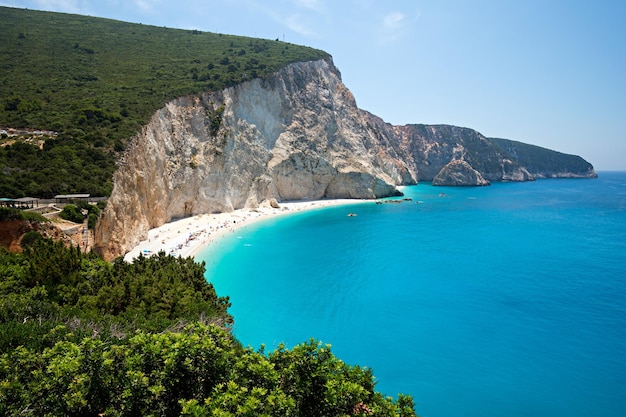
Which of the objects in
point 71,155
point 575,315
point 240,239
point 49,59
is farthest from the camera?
point 49,59

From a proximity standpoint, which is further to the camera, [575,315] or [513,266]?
[513,266]

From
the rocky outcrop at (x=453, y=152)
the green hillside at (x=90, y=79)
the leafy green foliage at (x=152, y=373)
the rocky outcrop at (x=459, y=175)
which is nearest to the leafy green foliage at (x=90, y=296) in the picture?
the leafy green foliage at (x=152, y=373)

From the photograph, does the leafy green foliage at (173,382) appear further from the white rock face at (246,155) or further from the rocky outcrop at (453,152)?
the rocky outcrop at (453,152)

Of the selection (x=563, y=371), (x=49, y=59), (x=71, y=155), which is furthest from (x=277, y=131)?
(x=563, y=371)

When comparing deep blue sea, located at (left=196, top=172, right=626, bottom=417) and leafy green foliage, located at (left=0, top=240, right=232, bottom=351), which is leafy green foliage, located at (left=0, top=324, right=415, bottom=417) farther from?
deep blue sea, located at (left=196, top=172, right=626, bottom=417)

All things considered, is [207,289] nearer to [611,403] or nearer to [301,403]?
[301,403]

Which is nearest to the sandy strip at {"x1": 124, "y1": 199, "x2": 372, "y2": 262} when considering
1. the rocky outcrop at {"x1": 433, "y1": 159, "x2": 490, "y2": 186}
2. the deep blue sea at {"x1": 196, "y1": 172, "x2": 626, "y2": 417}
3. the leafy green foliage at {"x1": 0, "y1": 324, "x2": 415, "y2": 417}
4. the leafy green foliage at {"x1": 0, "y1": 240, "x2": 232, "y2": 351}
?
the deep blue sea at {"x1": 196, "y1": 172, "x2": 626, "y2": 417}

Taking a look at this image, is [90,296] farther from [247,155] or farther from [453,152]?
[453,152]
